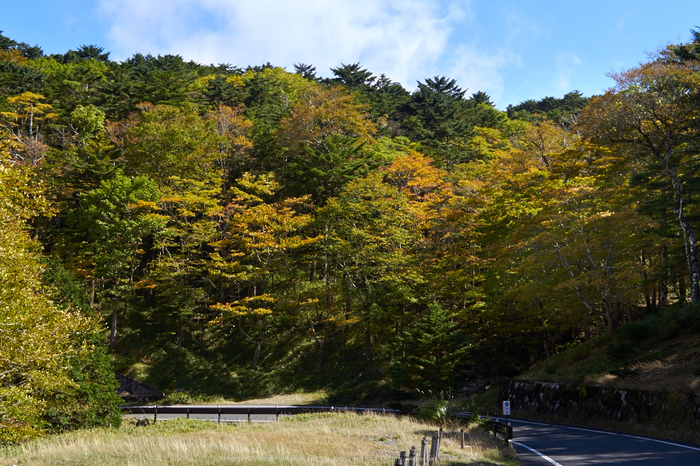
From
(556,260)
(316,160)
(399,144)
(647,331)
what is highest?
(399,144)

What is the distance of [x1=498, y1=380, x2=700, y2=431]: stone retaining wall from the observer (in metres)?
15.8

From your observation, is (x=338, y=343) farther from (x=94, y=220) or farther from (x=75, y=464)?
(x=75, y=464)

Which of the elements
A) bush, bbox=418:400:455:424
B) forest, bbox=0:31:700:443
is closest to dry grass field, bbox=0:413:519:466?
bush, bbox=418:400:455:424

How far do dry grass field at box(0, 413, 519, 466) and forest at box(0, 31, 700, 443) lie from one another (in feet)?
9.01

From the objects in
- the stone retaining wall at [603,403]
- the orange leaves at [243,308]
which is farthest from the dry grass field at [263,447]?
the orange leaves at [243,308]

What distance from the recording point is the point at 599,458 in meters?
12.4

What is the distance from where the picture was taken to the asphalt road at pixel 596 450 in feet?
39.3

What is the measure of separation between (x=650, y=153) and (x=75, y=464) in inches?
1041

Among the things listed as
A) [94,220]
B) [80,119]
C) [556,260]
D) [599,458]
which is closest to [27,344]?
[599,458]

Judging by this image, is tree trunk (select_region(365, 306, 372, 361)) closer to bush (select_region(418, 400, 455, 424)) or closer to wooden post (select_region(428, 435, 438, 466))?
bush (select_region(418, 400, 455, 424))

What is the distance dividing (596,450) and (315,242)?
78.6 ft

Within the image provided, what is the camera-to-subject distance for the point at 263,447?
13328mm

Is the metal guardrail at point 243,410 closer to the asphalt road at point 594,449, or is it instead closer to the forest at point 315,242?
the forest at point 315,242

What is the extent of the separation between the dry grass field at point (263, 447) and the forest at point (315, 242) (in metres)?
2.75
